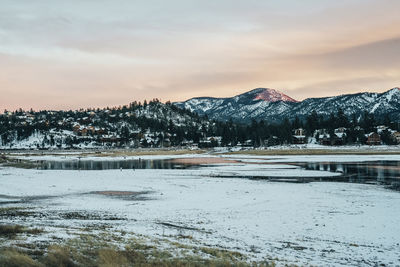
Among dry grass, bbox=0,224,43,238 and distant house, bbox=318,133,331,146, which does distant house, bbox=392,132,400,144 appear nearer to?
distant house, bbox=318,133,331,146

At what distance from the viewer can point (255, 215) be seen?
2053cm

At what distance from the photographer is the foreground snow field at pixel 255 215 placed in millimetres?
13836

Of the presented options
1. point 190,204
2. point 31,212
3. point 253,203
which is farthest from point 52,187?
point 253,203

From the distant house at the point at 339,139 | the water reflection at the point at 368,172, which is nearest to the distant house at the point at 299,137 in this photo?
the distant house at the point at 339,139

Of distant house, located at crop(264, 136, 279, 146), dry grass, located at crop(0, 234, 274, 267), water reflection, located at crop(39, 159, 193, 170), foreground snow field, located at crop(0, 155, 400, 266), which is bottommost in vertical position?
water reflection, located at crop(39, 159, 193, 170)

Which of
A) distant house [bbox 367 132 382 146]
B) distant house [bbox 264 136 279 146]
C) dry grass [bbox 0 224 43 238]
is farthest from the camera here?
distant house [bbox 264 136 279 146]

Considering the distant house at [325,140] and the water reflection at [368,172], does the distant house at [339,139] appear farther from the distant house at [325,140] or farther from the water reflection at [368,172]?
the water reflection at [368,172]

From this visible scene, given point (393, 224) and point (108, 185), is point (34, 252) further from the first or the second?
point (108, 185)

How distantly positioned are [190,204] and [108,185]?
1518 centimetres

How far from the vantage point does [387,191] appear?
2825 centimetres

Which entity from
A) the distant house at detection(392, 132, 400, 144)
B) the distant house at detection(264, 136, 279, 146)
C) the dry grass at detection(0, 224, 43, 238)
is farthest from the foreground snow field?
the distant house at detection(264, 136, 279, 146)

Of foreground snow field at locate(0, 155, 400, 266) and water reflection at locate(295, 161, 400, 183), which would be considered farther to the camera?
water reflection at locate(295, 161, 400, 183)

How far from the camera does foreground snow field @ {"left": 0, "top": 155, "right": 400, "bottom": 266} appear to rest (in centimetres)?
1384

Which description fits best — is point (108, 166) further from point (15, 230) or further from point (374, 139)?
point (374, 139)
